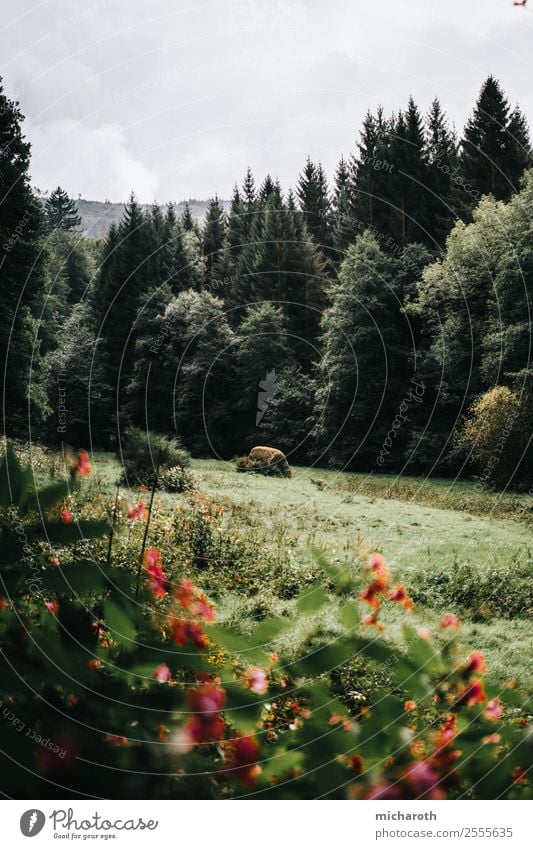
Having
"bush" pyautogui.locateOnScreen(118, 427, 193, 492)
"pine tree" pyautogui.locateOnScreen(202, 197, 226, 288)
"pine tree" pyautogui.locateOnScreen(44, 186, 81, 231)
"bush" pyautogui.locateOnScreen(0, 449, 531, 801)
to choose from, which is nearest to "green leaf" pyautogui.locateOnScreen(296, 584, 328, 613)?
"bush" pyautogui.locateOnScreen(0, 449, 531, 801)

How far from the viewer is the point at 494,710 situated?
75 cm

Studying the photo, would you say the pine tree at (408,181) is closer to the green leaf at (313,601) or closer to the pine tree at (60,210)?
the pine tree at (60,210)

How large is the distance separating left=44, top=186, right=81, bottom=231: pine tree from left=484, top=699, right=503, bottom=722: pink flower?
2.28m

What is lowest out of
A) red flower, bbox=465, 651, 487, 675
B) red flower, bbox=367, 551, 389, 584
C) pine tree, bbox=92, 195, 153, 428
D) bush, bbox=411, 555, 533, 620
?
bush, bbox=411, 555, 533, 620

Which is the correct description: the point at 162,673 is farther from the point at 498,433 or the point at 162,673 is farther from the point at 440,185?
the point at 440,185

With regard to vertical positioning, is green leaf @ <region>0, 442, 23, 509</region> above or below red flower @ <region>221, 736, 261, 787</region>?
above

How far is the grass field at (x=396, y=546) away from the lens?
4746mm

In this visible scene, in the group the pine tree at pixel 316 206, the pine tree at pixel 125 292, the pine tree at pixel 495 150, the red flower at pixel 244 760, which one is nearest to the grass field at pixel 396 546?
the red flower at pixel 244 760

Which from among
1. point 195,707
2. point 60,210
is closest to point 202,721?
point 195,707

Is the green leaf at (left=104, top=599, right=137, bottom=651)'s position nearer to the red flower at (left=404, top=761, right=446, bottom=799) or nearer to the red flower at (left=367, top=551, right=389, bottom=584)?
the red flower at (left=404, top=761, right=446, bottom=799)

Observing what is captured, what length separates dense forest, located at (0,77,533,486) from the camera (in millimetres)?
13508

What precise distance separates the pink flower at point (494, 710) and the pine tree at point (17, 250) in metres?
1.33

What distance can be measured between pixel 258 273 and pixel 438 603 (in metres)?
20.0

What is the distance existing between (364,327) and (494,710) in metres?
19.7
